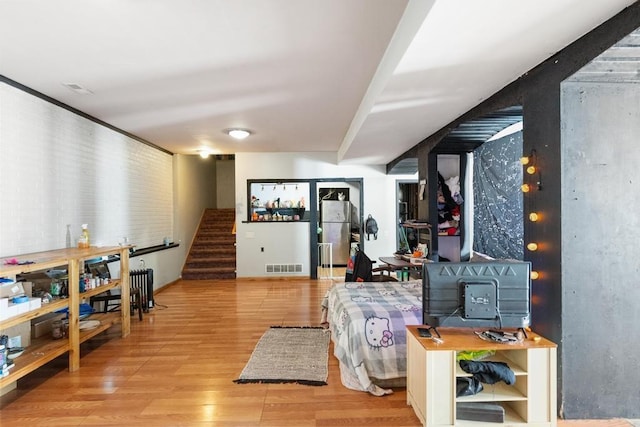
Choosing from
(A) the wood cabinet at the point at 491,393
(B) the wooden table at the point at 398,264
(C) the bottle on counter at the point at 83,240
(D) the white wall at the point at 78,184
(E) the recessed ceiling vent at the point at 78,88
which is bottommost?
(A) the wood cabinet at the point at 491,393

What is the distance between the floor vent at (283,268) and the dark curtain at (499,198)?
3.65 meters

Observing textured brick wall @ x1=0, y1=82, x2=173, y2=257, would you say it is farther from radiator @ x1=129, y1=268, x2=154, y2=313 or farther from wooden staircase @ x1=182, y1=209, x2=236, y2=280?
wooden staircase @ x1=182, y1=209, x2=236, y2=280

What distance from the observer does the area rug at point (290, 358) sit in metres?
2.81

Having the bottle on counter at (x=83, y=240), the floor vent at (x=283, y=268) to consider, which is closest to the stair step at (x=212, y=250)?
the floor vent at (x=283, y=268)

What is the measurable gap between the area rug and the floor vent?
321 cm

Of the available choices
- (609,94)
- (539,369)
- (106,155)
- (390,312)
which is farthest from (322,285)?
(609,94)

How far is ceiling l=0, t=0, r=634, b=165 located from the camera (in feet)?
6.03

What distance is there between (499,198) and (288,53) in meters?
3.33

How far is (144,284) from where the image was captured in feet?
16.5

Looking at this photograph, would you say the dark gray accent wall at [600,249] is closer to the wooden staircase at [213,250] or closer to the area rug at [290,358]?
the area rug at [290,358]

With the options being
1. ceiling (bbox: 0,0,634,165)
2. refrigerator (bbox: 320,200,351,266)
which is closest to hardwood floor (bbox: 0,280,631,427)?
ceiling (bbox: 0,0,634,165)

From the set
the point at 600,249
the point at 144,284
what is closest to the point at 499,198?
the point at 600,249

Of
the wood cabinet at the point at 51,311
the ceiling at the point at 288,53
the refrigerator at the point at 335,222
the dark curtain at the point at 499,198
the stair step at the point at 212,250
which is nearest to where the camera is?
the ceiling at the point at 288,53

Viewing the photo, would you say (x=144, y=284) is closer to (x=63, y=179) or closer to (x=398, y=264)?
(x=63, y=179)
